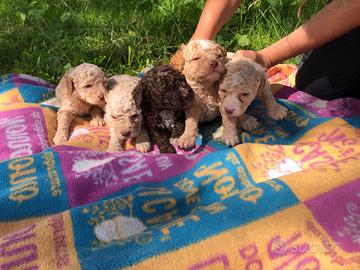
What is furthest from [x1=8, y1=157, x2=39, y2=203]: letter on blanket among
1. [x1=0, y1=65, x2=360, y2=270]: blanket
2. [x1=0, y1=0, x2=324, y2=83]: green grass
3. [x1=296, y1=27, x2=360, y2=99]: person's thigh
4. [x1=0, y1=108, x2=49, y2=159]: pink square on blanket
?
[x1=296, y1=27, x2=360, y2=99]: person's thigh

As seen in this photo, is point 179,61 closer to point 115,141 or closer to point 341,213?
point 115,141

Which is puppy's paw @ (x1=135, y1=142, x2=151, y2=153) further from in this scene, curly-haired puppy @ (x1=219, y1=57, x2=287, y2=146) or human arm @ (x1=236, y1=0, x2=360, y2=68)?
human arm @ (x1=236, y1=0, x2=360, y2=68)

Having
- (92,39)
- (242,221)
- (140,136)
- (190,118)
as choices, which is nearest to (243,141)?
(190,118)

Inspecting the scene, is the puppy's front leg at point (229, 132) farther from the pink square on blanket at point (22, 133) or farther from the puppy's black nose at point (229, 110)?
the pink square on blanket at point (22, 133)

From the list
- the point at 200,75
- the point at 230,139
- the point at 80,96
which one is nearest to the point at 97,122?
the point at 80,96

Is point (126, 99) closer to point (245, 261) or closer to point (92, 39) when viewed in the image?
point (245, 261)

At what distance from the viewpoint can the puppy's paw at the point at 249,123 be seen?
2.58 m

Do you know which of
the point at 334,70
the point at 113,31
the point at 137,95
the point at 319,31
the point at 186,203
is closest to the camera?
the point at 186,203

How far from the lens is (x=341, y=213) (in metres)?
1.64

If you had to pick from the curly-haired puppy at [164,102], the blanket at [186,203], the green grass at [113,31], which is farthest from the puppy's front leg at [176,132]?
the green grass at [113,31]

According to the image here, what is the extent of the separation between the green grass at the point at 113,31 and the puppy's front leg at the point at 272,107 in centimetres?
140

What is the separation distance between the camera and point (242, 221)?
5.14 feet

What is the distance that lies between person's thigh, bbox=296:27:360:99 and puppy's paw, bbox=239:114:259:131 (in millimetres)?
772

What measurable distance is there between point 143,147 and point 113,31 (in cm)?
212
